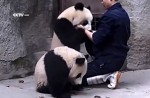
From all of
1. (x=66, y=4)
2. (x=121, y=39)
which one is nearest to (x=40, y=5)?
(x=66, y=4)

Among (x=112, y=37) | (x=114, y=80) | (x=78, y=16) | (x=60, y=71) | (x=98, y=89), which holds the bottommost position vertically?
(x=98, y=89)

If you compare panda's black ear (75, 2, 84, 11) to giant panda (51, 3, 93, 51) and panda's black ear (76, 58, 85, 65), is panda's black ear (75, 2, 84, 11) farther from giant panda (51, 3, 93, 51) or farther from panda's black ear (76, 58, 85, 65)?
panda's black ear (76, 58, 85, 65)

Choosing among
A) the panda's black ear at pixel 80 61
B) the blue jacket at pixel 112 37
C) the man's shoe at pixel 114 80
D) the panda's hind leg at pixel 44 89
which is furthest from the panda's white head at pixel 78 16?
the panda's hind leg at pixel 44 89

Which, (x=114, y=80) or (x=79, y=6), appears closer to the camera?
(x=114, y=80)

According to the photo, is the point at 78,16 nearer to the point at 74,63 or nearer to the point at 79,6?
the point at 79,6

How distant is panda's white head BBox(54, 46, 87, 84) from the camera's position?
6047 mm

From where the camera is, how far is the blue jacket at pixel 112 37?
6.56 metres

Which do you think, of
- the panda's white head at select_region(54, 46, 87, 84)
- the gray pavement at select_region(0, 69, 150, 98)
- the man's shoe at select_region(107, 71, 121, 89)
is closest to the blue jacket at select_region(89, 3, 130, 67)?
the man's shoe at select_region(107, 71, 121, 89)

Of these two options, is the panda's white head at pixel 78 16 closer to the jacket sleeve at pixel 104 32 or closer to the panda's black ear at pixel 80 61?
the jacket sleeve at pixel 104 32

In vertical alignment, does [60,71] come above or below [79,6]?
below

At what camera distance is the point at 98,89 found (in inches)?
265

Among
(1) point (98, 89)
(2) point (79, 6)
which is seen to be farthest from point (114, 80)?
(2) point (79, 6)

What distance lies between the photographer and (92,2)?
8016 mm

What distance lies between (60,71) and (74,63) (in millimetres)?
245
